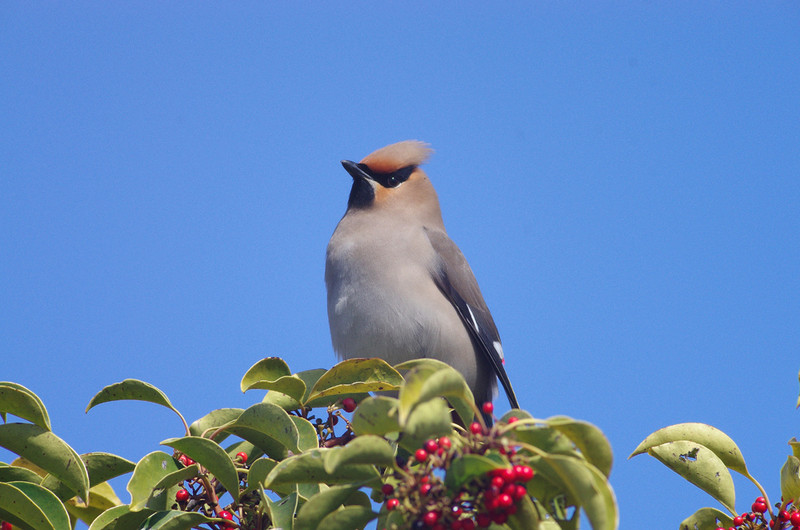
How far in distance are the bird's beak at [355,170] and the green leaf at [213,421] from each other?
8.44 ft

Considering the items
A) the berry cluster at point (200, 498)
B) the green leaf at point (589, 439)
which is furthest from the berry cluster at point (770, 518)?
the berry cluster at point (200, 498)

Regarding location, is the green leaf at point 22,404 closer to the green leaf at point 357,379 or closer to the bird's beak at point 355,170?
the green leaf at point 357,379

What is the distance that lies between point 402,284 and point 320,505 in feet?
7.72

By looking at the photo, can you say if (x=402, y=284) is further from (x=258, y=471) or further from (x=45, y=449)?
(x=45, y=449)

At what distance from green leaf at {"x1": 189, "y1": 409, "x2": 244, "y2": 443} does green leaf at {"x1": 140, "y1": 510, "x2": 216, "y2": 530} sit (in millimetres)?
300

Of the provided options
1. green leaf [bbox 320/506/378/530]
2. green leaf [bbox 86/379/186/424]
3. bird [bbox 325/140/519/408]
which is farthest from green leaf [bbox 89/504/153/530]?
bird [bbox 325/140/519/408]

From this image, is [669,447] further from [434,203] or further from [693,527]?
[434,203]

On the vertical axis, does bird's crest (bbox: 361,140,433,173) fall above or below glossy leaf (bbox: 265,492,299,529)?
above

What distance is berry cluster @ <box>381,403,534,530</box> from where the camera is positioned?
4.91ft

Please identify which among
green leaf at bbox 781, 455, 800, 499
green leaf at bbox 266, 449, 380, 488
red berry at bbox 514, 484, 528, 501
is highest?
green leaf at bbox 266, 449, 380, 488

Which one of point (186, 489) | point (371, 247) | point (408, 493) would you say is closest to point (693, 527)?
point (408, 493)

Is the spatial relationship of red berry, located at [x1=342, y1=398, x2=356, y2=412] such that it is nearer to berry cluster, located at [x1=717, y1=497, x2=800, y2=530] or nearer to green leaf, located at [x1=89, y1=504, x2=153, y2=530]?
green leaf, located at [x1=89, y1=504, x2=153, y2=530]

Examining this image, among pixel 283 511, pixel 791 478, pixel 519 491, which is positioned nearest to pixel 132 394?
pixel 283 511

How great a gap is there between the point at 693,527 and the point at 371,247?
7.10 feet
